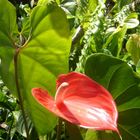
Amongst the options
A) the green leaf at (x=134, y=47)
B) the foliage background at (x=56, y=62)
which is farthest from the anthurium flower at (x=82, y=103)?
the green leaf at (x=134, y=47)

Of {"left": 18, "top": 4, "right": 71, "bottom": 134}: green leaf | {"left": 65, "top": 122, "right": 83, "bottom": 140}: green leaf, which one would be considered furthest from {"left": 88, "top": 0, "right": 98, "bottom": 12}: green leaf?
{"left": 65, "top": 122, "right": 83, "bottom": 140}: green leaf

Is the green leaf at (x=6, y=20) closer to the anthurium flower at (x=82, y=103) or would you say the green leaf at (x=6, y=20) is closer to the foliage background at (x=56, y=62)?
the foliage background at (x=56, y=62)

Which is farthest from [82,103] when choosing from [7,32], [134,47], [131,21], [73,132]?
[131,21]

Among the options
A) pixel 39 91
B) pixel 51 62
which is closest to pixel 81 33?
pixel 51 62

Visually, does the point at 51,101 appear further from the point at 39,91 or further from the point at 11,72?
the point at 11,72

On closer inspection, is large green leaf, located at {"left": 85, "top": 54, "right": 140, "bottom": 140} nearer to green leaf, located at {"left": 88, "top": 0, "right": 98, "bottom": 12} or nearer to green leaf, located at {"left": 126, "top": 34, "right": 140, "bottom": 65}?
green leaf, located at {"left": 126, "top": 34, "right": 140, "bottom": 65}
